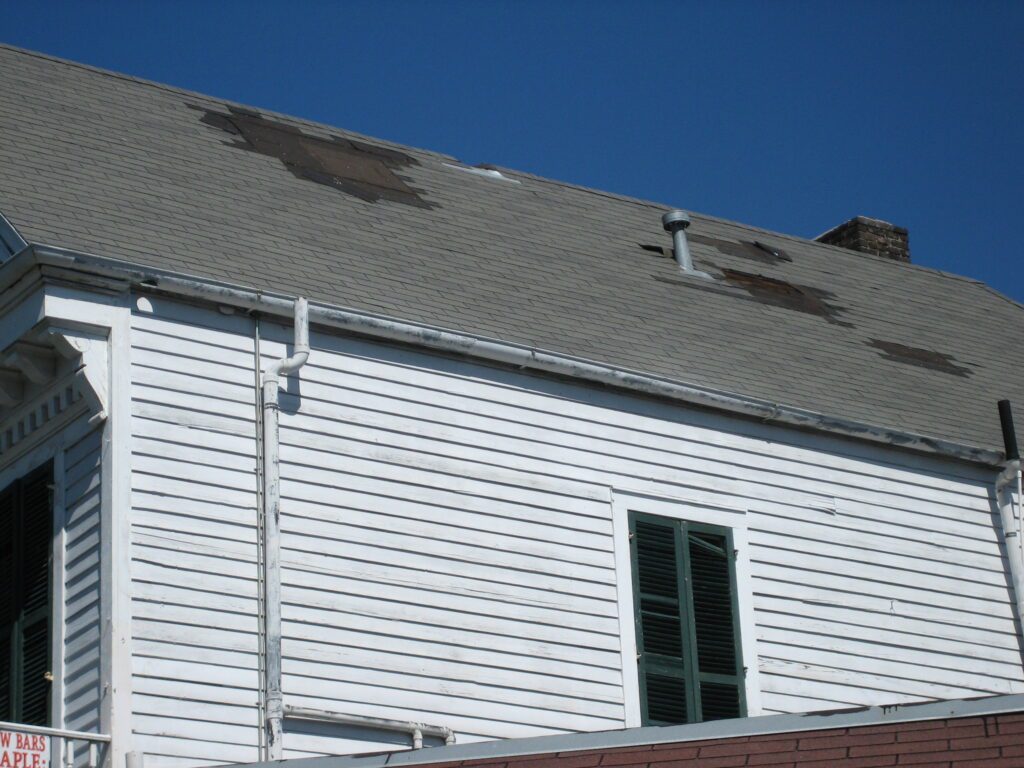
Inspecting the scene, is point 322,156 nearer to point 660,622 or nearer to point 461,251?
point 461,251

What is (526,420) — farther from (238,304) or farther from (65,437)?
(65,437)

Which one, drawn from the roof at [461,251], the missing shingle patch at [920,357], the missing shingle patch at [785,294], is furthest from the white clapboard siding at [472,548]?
the missing shingle patch at [785,294]

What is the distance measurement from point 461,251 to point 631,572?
375 centimetres

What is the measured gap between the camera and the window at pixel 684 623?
1524 centimetres

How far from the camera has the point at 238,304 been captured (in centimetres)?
1438

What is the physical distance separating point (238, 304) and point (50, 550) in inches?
90.6

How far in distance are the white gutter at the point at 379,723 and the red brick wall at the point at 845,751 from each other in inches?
131

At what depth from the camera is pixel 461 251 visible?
17.6 m

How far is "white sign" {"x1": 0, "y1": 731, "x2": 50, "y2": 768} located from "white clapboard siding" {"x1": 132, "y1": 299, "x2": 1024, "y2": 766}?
2.33 feet

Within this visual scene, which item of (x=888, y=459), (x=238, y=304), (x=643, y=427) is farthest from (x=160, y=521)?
(x=888, y=459)

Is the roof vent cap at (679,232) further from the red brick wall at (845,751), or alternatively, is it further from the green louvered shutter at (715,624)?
the red brick wall at (845,751)

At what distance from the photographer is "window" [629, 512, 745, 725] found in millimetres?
15242

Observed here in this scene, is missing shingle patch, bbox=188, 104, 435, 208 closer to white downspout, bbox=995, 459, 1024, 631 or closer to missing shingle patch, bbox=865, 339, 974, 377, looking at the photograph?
missing shingle patch, bbox=865, 339, 974, 377

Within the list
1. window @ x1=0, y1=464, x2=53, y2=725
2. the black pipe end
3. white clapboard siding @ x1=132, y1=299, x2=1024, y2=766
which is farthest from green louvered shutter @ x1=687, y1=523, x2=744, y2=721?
window @ x1=0, y1=464, x2=53, y2=725
